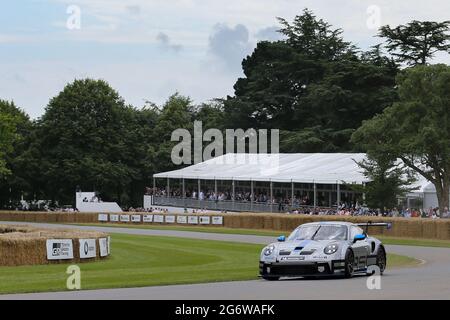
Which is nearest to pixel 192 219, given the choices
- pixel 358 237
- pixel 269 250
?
pixel 358 237

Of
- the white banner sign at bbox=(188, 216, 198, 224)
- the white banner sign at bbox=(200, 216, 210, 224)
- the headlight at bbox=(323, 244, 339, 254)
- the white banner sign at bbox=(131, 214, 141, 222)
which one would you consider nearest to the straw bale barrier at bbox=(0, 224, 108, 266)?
the headlight at bbox=(323, 244, 339, 254)

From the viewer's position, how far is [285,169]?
71562mm

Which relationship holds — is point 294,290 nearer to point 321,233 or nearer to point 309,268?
point 309,268

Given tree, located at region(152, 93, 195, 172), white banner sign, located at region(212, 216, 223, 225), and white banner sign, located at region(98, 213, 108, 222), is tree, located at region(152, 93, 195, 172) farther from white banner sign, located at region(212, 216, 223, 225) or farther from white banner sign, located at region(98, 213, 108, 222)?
white banner sign, located at region(212, 216, 223, 225)

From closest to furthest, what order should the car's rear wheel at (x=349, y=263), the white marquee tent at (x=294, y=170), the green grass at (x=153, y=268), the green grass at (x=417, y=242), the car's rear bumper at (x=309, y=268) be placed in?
1. the car's rear bumper at (x=309, y=268)
2. the car's rear wheel at (x=349, y=263)
3. the green grass at (x=153, y=268)
4. the green grass at (x=417, y=242)
5. the white marquee tent at (x=294, y=170)

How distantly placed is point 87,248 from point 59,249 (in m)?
1.24

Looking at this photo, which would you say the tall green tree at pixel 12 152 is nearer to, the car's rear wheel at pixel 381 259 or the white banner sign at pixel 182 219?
the white banner sign at pixel 182 219

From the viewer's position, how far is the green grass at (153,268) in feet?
72.3

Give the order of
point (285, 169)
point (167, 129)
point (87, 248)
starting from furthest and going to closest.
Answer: point (167, 129) → point (285, 169) → point (87, 248)

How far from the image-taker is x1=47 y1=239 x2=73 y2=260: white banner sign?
30594 mm

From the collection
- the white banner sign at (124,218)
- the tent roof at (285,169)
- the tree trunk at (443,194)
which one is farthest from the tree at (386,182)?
the white banner sign at (124,218)

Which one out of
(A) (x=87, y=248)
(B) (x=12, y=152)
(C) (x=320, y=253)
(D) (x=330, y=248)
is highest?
(B) (x=12, y=152)

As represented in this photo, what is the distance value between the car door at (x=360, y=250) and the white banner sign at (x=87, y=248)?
1159 centimetres
